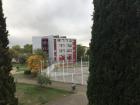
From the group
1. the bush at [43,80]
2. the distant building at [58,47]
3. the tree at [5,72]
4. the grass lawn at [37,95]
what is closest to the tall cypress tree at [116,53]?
the tree at [5,72]

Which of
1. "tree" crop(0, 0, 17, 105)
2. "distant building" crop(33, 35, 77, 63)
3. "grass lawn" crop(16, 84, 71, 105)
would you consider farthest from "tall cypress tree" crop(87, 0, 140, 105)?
"distant building" crop(33, 35, 77, 63)

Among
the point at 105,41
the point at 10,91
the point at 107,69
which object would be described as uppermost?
the point at 105,41

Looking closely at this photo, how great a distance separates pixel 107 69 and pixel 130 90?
0.76 metres

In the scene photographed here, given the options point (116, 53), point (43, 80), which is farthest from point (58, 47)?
point (116, 53)

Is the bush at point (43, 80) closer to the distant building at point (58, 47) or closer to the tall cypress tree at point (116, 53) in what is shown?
the tall cypress tree at point (116, 53)

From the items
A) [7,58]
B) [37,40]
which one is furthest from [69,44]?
[7,58]

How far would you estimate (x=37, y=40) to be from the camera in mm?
110938

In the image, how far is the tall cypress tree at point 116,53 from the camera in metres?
6.96

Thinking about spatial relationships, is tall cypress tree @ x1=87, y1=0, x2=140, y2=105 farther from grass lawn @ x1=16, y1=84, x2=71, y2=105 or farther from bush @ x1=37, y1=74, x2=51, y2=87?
bush @ x1=37, y1=74, x2=51, y2=87

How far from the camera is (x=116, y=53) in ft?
23.8

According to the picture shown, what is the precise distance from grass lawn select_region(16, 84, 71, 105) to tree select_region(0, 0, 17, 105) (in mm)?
13437

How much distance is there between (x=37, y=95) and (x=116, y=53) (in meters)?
19.2

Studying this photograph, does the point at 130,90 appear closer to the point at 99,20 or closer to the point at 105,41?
the point at 105,41

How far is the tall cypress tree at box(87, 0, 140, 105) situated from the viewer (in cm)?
696
